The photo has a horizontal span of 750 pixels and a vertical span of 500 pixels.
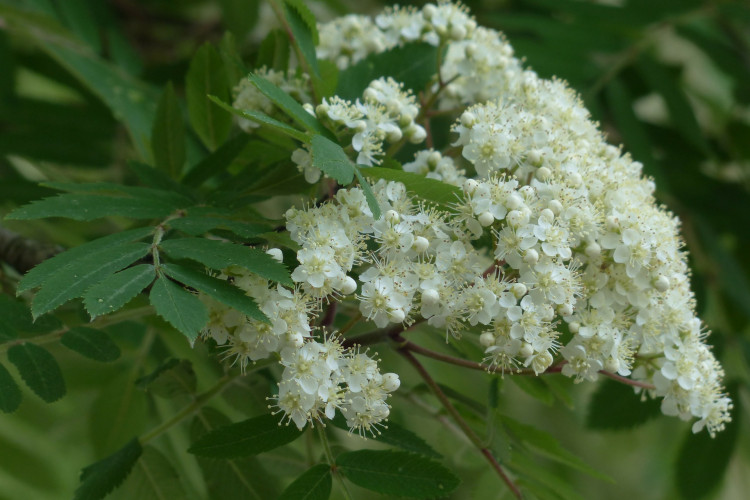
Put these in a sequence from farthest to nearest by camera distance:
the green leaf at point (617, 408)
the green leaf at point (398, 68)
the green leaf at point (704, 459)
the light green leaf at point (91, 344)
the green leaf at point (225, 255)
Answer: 1. the green leaf at point (704, 459)
2. the green leaf at point (617, 408)
3. the green leaf at point (398, 68)
4. the light green leaf at point (91, 344)
5. the green leaf at point (225, 255)

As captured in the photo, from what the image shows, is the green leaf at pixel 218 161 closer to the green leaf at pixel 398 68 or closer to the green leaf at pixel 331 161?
the green leaf at pixel 398 68

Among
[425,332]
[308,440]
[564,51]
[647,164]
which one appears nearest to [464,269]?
[425,332]

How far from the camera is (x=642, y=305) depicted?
164cm

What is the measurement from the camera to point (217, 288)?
1.35 metres

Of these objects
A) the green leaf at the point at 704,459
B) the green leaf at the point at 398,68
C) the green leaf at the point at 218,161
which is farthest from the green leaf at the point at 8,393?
the green leaf at the point at 704,459

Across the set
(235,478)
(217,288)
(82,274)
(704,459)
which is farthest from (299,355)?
(704,459)

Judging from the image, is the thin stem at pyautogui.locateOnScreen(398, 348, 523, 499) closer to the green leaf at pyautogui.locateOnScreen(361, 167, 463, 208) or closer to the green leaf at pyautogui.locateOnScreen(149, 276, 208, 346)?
the green leaf at pyautogui.locateOnScreen(361, 167, 463, 208)

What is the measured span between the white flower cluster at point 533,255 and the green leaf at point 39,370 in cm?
55

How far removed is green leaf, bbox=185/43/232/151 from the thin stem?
78cm

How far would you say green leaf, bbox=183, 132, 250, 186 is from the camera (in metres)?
1.89

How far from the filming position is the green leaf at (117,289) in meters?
1.25

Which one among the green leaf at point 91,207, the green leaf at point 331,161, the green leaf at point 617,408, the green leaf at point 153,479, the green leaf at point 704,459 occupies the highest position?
the green leaf at point 331,161

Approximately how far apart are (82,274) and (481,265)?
2.47ft

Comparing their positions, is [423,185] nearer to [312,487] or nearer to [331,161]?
[331,161]
